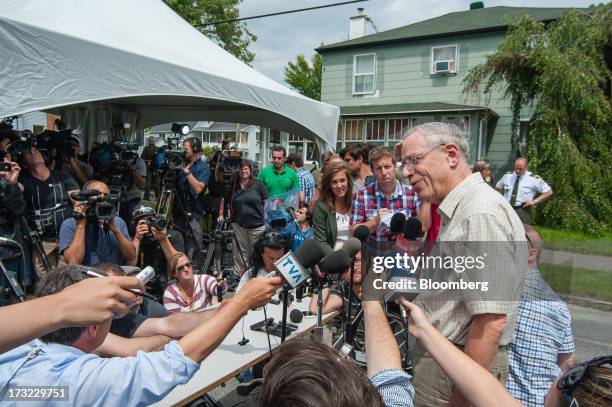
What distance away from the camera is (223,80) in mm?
4668

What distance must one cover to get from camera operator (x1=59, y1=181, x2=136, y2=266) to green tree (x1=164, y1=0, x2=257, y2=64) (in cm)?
1522

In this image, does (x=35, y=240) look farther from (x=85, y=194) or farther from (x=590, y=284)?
(x=590, y=284)

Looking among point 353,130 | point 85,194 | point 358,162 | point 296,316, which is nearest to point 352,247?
point 296,316

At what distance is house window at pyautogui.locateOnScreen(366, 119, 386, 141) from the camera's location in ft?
50.4

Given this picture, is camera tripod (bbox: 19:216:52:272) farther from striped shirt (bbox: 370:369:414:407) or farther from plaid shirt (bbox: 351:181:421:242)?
striped shirt (bbox: 370:369:414:407)

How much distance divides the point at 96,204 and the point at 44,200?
0.88m

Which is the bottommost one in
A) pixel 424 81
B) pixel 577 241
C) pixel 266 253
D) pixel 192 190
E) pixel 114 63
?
pixel 577 241

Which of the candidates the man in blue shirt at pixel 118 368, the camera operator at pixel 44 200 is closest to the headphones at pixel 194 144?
the camera operator at pixel 44 200

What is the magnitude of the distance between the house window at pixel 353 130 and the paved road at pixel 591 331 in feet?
35.4

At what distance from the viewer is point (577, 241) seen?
8.77 meters

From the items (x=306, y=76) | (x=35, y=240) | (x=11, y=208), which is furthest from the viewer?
(x=306, y=76)

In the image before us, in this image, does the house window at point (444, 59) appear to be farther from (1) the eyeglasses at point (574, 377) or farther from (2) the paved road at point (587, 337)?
(1) the eyeglasses at point (574, 377)

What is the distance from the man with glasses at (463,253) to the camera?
1403 mm

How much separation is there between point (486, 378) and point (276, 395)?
572 mm
